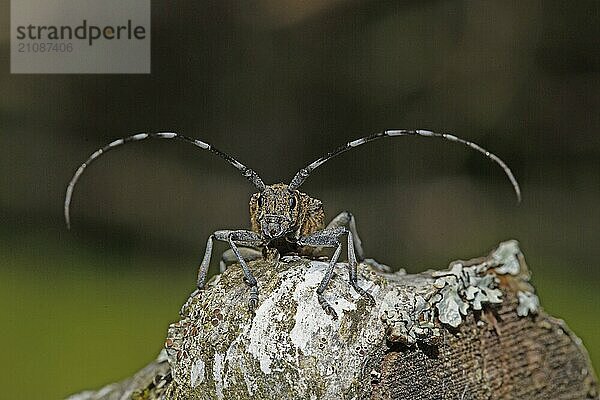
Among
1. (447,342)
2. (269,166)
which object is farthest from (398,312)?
(269,166)

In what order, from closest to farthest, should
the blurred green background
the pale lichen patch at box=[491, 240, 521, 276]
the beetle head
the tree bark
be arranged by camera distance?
the tree bark < the beetle head < the pale lichen patch at box=[491, 240, 521, 276] < the blurred green background

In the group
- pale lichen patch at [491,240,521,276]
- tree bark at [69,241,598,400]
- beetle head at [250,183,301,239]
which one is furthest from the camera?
pale lichen patch at [491,240,521,276]

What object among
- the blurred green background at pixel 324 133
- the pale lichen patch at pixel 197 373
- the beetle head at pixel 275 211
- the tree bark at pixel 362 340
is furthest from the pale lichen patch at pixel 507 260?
the blurred green background at pixel 324 133

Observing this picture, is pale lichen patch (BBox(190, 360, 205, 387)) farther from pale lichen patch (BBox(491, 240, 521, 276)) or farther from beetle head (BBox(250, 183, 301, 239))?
pale lichen patch (BBox(491, 240, 521, 276))

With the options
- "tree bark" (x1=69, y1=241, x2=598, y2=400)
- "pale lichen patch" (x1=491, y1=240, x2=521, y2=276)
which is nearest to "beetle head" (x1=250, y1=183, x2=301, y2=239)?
"tree bark" (x1=69, y1=241, x2=598, y2=400)

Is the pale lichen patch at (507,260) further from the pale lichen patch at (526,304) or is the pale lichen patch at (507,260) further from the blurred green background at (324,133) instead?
the blurred green background at (324,133)

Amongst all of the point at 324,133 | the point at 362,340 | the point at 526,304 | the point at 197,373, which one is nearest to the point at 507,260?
the point at 526,304

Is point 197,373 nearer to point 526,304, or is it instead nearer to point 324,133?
point 526,304

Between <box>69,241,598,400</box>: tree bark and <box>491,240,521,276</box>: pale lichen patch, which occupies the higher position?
<box>491,240,521,276</box>: pale lichen patch

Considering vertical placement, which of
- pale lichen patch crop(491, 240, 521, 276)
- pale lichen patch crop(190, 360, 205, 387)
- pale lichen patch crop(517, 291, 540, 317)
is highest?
pale lichen patch crop(491, 240, 521, 276)
